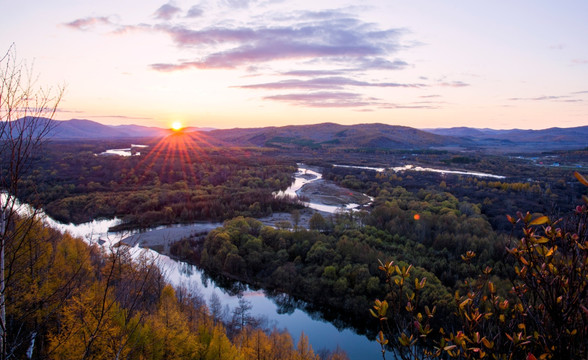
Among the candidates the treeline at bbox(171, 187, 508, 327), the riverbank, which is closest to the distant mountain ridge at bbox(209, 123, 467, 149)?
the riverbank

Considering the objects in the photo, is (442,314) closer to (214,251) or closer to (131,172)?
(214,251)

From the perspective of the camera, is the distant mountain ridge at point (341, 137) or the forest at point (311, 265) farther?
the distant mountain ridge at point (341, 137)

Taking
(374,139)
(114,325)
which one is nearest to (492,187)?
(114,325)

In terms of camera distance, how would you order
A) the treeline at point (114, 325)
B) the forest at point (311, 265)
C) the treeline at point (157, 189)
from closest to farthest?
the forest at point (311, 265)
the treeline at point (114, 325)
the treeline at point (157, 189)

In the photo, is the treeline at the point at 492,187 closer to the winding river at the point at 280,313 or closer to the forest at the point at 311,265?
the forest at the point at 311,265

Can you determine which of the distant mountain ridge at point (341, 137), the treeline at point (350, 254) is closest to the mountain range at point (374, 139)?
the distant mountain ridge at point (341, 137)
